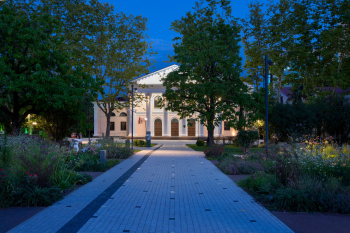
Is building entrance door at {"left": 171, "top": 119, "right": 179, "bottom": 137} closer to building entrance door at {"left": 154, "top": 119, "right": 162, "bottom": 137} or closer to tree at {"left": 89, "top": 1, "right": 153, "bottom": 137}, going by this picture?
building entrance door at {"left": 154, "top": 119, "right": 162, "bottom": 137}

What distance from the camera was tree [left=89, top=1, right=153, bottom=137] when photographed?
35.0 metres

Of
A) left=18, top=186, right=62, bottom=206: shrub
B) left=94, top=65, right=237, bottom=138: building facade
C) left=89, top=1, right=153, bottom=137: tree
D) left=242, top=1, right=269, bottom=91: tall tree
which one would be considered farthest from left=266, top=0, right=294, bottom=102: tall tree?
left=18, top=186, right=62, bottom=206: shrub

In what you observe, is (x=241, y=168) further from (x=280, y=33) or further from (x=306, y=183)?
(x=280, y=33)

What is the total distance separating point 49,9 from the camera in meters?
31.3

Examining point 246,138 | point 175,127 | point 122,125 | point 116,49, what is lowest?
point 246,138

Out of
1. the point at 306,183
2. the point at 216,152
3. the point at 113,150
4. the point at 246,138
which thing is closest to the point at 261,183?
the point at 306,183

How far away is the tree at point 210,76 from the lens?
94.4 feet

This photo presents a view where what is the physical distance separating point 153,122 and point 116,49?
998 inches

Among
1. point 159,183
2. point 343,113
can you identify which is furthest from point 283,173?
point 343,113

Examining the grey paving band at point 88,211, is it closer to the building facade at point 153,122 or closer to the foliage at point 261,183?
the foliage at point 261,183

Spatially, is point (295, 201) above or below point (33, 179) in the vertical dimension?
below

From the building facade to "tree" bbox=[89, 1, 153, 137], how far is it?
19.3 m

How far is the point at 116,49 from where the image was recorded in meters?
36.0

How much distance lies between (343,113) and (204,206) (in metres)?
31.5
